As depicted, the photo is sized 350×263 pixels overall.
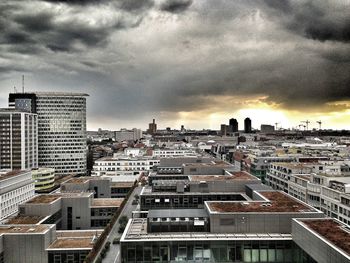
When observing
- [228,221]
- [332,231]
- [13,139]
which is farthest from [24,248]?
[13,139]

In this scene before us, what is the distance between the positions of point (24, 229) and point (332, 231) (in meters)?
43.9

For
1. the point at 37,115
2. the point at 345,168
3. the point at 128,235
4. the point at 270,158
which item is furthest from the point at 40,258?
the point at 37,115

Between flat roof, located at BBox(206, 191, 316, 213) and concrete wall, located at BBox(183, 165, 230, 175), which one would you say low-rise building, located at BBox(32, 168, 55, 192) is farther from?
flat roof, located at BBox(206, 191, 316, 213)

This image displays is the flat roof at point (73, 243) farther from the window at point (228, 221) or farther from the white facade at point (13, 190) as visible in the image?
the white facade at point (13, 190)

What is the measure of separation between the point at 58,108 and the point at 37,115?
1222 cm

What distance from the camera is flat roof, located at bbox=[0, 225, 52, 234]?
59438 mm

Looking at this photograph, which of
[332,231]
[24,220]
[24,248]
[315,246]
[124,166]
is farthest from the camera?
[124,166]

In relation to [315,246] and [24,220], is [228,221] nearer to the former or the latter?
[315,246]

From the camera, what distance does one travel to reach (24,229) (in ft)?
198

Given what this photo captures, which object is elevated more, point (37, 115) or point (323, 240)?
point (37, 115)

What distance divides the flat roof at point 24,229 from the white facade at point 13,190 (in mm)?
23625

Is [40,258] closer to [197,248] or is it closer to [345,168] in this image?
[197,248]

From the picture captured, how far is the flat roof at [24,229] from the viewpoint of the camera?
59438 mm

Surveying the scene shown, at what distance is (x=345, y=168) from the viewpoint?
102 m
